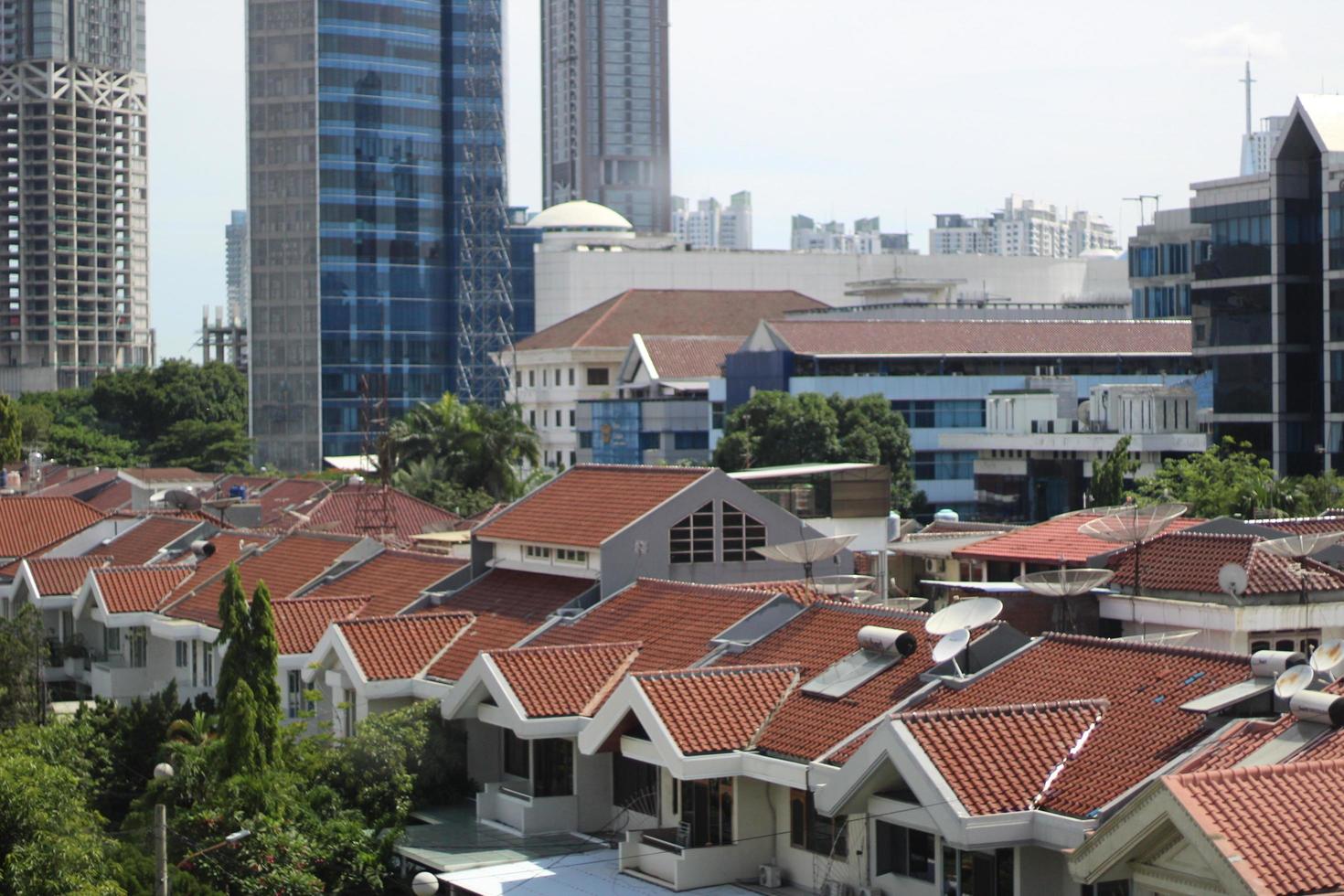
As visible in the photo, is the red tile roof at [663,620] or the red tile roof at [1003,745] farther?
the red tile roof at [663,620]

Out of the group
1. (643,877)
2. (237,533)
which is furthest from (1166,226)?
(643,877)

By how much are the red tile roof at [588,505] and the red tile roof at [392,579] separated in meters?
1.90

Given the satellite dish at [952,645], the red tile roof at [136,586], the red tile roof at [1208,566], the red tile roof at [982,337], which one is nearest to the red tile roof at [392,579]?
the red tile roof at [136,586]

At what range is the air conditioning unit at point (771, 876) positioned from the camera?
28.2 metres

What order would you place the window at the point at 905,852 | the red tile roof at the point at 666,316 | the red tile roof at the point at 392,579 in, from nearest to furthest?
the window at the point at 905,852
the red tile roof at the point at 392,579
the red tile roof at the point at 666,316

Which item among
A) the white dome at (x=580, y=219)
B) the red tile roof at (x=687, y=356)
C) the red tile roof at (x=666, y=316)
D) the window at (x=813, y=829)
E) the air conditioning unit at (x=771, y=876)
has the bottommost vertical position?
the air conditioning unit at (x=771, y=876)

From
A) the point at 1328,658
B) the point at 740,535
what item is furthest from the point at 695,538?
the point at 1328,658

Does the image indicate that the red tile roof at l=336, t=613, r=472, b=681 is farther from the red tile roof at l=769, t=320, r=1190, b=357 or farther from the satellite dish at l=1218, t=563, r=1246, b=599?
the red tile roof at l=769, t=320, r=1190, b=357

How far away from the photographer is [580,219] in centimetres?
19438

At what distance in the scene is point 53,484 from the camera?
9875 centimetres

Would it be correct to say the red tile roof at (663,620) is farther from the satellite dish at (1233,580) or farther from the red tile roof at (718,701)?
the satellite dish at (1233,580)

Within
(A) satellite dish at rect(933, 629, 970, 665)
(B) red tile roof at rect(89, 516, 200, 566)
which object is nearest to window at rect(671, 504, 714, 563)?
(A) satellite dish at rect(933, 629, 970, 665)

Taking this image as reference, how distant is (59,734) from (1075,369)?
267 ft

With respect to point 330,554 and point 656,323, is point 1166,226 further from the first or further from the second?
point 330,554
